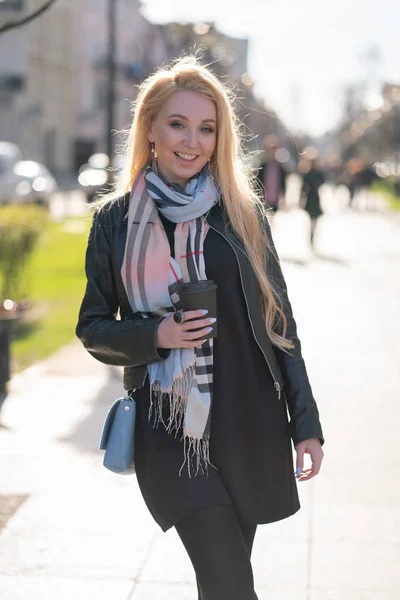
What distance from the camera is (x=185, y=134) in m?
3.08

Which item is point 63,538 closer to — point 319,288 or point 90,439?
point 90,439

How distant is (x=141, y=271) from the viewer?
9.68 feet

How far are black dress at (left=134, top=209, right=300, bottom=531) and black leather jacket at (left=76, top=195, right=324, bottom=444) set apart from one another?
33mm

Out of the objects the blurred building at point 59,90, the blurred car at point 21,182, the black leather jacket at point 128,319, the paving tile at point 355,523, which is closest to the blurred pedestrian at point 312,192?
the blurred car at point 21,182

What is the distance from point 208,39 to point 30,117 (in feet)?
116

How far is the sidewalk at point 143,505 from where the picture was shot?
4211mm

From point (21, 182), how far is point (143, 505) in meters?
26.9

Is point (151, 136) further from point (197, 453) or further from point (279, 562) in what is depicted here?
point (279, 562)

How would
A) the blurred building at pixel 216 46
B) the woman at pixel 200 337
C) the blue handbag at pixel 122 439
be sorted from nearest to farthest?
the woman at pixel 200 337
the blue handbag at pixel 122 439
the blurred building at pixel 216 46

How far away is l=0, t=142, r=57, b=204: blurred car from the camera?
98.8ft

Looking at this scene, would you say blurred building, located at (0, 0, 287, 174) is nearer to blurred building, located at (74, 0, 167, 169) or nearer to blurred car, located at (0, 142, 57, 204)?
blurred building, located at (74, 0, 167, 169)

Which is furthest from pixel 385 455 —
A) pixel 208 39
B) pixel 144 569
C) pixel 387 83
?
pixel 387 83

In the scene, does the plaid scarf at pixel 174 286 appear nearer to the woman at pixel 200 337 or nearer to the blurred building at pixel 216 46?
the woman at pixel 200 337

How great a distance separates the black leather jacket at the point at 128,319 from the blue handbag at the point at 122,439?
73 millimetres
